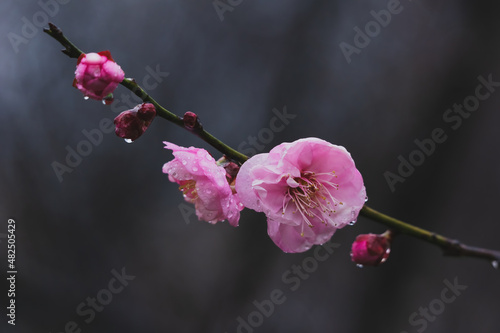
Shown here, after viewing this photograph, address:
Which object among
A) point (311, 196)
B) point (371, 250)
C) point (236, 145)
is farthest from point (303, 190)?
point (236, 145)

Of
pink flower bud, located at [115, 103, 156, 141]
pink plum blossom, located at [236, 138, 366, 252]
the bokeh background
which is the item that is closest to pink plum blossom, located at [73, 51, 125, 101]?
pink flower bud, located at [115, 103, 156, 141]

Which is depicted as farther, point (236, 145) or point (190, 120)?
point (236, 145)

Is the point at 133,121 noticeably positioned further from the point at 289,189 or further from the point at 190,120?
the point at 289,189

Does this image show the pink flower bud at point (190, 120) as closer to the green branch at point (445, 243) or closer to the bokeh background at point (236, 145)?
the green branch at point (445, 243)

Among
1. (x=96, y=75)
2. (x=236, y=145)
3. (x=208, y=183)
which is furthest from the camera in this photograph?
(x=236, y=145)

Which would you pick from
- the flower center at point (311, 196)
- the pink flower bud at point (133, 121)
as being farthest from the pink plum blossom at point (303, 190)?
the pink flower bud at point (133, 121)

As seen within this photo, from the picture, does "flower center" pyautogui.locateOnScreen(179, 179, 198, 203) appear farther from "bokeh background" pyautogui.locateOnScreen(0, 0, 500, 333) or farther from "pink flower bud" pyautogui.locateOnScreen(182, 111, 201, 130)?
"bokeh background" pyautogui.locateOnScreen(0, 0, 500, 333)

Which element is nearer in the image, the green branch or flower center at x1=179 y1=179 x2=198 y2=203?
the green branch
